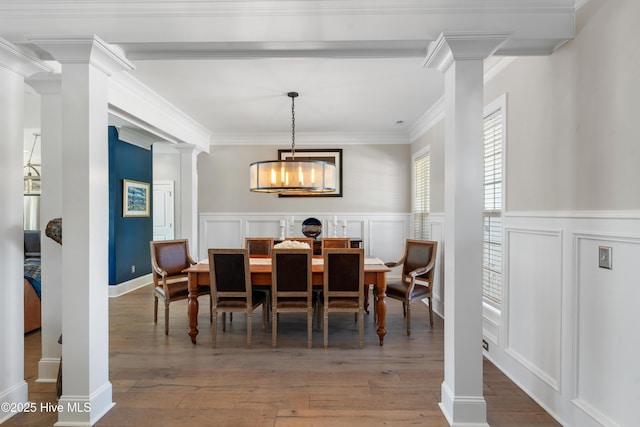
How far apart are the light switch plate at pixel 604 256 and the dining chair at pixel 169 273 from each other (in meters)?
3.12

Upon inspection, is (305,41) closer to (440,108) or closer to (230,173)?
(440,108)

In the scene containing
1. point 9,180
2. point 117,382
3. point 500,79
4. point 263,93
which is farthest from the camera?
point 263,93

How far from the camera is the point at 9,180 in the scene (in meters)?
2.11

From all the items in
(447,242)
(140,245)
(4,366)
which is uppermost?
(447,242)

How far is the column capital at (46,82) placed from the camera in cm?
234

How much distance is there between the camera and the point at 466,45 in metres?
1.92

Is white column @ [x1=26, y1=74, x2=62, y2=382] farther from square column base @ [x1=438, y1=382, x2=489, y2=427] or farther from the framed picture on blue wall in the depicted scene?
the framed picture on blue wall

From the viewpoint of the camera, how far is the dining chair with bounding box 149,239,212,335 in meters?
3.51

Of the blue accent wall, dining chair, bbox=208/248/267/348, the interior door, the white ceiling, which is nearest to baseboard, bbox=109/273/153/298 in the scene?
the blue accent wall

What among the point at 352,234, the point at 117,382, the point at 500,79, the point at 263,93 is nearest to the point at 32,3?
the point at 263,93

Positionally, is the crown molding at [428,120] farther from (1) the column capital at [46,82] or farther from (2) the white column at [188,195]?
(1) the column capital at [46,82]

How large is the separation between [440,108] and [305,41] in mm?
2661

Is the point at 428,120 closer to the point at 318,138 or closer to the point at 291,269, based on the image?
the point at 318,138

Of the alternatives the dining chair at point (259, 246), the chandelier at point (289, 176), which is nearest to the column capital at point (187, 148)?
the dining chair at point (259, 246)
